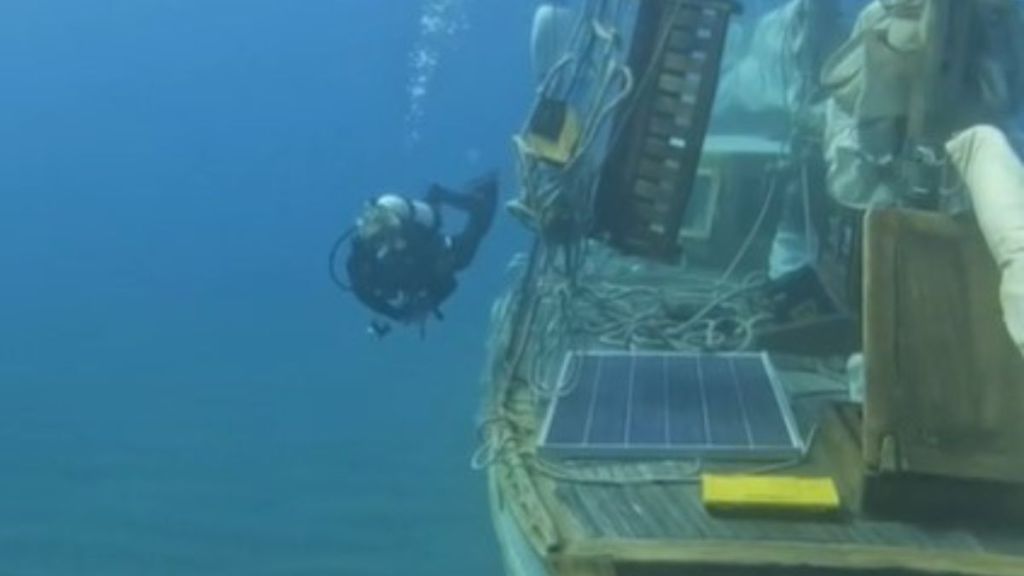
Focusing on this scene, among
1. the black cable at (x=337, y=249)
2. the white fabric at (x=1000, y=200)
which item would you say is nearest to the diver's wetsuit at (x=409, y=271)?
the black cable at (x=337, y=249)

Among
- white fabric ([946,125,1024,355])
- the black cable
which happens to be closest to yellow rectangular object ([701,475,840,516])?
white fabric ([946,125,1024,355])

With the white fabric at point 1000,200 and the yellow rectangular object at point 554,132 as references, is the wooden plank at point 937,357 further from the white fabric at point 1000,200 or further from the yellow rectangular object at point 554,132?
the yellow rectangular object at point 554,132

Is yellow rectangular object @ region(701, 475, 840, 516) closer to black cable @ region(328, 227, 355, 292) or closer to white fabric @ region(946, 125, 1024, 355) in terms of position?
white fabric @ region(946, 125, 1024, 355)

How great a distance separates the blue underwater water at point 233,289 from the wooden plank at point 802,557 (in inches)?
128

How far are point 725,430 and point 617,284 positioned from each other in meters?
2.09

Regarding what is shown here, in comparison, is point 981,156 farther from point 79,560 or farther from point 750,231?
point 79,560

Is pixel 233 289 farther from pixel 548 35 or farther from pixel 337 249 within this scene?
pixel 548 35

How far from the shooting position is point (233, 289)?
40.1m

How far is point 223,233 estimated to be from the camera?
52.9 meters

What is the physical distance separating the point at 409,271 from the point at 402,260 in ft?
0.15

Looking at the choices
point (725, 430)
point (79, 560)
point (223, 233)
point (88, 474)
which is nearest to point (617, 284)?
point (725, 430)

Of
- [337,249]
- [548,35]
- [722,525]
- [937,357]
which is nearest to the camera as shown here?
[722,525]

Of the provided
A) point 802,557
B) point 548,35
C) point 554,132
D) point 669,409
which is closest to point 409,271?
point 554,132

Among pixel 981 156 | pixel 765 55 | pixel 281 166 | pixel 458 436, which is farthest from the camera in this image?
pixel 281 166
